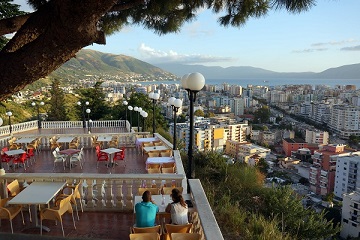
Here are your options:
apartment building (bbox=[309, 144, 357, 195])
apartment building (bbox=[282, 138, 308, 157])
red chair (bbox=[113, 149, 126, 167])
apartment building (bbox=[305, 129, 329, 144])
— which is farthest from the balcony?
apartment building (bbox=[305, 129, 329, 144])

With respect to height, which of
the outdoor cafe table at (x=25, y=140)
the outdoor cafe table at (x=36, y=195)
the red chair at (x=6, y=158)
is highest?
the outdoor cafe table at (x=36, y=195)

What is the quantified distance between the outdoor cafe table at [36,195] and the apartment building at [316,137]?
248 feet

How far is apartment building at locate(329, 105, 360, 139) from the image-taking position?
82625mm

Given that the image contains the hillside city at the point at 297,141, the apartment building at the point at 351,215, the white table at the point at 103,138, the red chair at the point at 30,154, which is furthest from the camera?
the hillside city at the point at 297,141

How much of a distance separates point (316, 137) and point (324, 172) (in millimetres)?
28277

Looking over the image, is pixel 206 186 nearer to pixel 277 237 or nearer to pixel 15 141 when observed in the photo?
pixel 277 237

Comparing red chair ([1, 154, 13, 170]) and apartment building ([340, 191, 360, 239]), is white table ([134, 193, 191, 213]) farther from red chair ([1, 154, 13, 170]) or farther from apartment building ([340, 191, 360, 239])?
apartment building ([340, 191, 360, 239])

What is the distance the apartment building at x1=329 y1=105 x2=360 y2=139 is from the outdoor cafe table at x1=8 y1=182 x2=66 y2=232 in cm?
9035

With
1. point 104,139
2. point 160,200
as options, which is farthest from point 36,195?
point 104,139

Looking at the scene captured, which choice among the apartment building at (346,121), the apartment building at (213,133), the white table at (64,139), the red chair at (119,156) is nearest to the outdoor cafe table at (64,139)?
the white table at (64,139)

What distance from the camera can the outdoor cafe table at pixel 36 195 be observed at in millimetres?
4594

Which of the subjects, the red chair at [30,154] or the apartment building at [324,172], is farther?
the apartment building at [324,172]

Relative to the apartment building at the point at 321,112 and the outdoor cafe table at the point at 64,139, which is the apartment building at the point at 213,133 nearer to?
the apartment building at the point at 321,112

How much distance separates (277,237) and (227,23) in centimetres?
381
